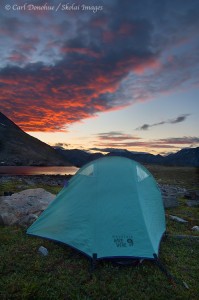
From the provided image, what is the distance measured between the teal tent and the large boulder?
2.31m

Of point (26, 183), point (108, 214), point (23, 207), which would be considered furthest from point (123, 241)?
point (26, 183)

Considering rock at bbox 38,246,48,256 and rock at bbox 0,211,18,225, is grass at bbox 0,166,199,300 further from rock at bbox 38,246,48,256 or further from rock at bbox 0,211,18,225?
rock at bbox 0,211,18,225

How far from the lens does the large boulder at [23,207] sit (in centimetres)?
1248

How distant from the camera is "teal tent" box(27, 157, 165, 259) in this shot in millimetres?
8039

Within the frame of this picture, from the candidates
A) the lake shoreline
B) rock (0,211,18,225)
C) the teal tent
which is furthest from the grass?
the lake shoreline

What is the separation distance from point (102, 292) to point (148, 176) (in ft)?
18.5

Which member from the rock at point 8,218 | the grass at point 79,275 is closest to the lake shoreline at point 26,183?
the rock at point 8,218

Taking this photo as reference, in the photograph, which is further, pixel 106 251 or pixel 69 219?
pixel 69 219

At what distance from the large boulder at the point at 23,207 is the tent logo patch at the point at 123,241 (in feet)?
19.5

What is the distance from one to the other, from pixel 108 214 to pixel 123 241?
1.02m

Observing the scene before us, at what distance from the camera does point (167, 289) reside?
Result: 695cm

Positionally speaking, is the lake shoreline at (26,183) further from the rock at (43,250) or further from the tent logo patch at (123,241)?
the tent logo patch at (123,241)

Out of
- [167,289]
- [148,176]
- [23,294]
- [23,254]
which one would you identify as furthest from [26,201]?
[167,289]

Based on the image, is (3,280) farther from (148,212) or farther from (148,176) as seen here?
(148,176)
